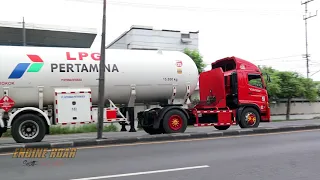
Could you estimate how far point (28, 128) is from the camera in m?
10.9

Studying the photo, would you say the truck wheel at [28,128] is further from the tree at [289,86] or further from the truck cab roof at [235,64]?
the tree at [289,86]

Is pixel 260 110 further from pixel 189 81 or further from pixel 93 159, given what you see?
pixel 93 159

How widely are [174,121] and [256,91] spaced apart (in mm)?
4309

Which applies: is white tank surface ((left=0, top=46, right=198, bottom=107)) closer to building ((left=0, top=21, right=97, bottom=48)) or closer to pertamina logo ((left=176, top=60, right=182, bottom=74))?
pertamina logo ((left=176, top=60, right=182, bottom=74))

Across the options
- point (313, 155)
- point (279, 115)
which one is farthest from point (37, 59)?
point (279, 115)

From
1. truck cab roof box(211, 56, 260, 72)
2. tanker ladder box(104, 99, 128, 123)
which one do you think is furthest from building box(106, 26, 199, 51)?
tanker ladder box(104, 99, 128, 123)

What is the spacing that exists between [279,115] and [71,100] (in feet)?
93.7

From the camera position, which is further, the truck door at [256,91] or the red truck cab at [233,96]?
the truck door at [256,91]

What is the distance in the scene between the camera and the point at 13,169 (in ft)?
22.7

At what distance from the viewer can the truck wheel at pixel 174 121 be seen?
12.6 metres

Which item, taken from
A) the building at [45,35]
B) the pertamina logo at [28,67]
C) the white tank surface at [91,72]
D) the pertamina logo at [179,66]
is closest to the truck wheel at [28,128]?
the white tank surface at [91,72]

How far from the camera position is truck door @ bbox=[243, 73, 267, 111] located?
14.7 metres

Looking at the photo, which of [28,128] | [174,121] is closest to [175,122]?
[174,121]

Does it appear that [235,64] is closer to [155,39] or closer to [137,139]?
[137,139]
